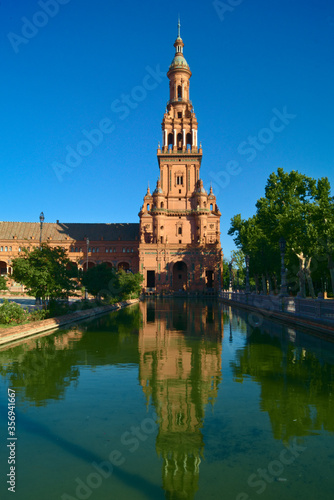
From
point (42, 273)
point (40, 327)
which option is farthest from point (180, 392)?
point (42, 273)

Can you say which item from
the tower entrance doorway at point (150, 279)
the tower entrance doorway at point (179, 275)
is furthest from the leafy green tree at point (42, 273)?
the tower entrance doorway at point (179, 275)

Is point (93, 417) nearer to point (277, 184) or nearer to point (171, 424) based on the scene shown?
point (171, 424)

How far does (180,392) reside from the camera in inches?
310

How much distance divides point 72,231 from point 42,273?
73.5 m

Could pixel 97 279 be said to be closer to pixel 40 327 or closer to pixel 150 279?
pixel 40 327

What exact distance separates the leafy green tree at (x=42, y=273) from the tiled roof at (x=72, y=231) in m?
66.3

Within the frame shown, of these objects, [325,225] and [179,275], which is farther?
[179,275]

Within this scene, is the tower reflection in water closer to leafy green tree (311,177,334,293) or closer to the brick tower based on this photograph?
leafy green tree (311,177,334,293)

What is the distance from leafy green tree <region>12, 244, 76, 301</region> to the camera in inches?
860

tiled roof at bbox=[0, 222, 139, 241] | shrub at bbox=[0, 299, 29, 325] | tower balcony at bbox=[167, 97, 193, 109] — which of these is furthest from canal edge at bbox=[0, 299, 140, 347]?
tower balcony at bbox=[167, 97, 193, 109]

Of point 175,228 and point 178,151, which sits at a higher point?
point 178,151

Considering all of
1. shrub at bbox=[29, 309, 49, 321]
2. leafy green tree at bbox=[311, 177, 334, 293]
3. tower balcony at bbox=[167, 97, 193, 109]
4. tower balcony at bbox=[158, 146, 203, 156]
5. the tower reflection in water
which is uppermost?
tower balcony at bbox=[167, 97, 193, 109]

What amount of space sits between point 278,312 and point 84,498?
21.9 meters

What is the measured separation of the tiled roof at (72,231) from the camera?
90250 mm
